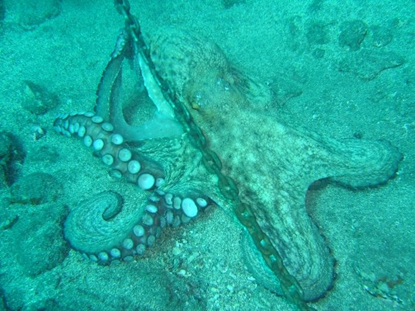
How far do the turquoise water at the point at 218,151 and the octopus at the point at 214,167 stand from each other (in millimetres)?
174

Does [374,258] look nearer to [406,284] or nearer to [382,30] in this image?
[406,284]

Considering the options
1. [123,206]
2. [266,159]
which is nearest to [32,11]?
[123,206]

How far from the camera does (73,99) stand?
409cm

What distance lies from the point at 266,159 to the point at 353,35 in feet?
8.94

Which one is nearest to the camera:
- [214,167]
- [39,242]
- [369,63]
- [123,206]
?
[214,167]

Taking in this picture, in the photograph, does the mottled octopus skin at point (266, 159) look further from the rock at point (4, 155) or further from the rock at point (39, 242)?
the rock at point (4, 155)

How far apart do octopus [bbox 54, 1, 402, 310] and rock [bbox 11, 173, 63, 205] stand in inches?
19.5

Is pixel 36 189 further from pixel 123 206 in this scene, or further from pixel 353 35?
pixel 353 35

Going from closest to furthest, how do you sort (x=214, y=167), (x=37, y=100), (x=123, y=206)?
1. (x=214, y=167)
2. (x=123, y=206)
3. (x=37, y=100)

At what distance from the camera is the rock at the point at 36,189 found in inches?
120

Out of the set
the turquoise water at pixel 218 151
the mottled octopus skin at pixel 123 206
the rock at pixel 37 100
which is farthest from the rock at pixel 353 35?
the rock at pixel 37 100

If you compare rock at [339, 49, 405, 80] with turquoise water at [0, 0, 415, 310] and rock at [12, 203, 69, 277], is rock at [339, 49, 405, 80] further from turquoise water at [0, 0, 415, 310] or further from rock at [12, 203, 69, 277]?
rock at [12, 203, 69, 277]

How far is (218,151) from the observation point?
8.29ft

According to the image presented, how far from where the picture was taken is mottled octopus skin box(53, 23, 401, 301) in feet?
7.52
